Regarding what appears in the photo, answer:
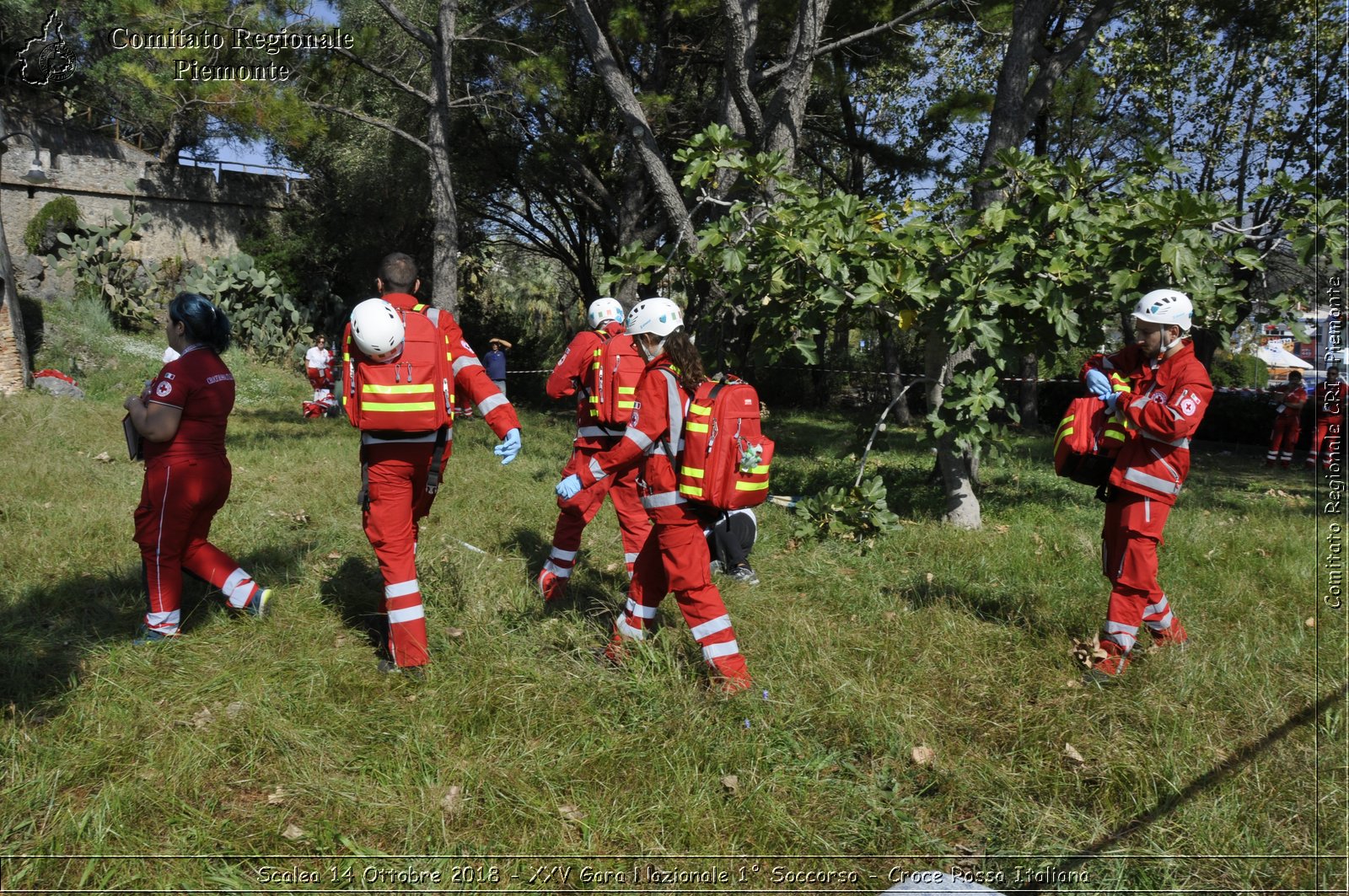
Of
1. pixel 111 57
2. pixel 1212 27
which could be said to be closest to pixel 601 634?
pixel 1212 27

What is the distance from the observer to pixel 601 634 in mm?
4828

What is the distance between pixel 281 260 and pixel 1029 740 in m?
20.4

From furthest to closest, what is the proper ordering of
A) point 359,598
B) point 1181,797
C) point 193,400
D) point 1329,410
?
1. point 1329,410
2. point 359,598
3. point 193,400
4. point 1181,797

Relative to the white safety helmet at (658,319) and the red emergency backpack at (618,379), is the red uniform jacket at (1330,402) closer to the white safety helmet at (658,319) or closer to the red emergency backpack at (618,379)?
the red emergency backpack at (618,379)

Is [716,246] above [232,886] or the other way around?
above

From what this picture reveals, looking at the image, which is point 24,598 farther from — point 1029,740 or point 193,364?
point 1029,740

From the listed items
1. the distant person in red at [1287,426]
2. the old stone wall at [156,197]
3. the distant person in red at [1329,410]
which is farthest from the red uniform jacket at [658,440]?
the old stone wall at [156,197]

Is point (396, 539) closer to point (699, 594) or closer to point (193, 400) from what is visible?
point (193, 400)

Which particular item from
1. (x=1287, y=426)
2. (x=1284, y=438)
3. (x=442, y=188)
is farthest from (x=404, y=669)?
(x=1284, y=438)

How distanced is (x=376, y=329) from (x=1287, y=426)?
52.3ft

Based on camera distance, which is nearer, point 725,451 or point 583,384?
point 725,451

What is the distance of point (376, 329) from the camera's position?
162 inches

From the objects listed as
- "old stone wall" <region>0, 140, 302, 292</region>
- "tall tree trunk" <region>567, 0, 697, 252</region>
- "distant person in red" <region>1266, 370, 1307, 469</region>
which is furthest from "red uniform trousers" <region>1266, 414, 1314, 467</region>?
"old stone wall" <region>0, 140, 302, 292</region>

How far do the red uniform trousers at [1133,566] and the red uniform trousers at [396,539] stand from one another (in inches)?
137
